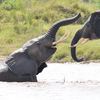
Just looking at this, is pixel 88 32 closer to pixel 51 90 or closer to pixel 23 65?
pixel 23 65

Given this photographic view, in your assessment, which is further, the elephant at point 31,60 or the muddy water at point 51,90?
the elephant at point 31,60

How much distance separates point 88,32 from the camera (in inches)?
549

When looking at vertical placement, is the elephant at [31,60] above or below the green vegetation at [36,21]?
above

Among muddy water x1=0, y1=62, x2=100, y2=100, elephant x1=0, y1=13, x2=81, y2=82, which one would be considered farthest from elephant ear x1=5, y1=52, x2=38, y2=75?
muddy water x1=0, y1=62, x2=100, y2=100

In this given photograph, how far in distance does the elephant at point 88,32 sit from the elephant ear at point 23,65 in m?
0.92

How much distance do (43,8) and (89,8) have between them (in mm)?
2385

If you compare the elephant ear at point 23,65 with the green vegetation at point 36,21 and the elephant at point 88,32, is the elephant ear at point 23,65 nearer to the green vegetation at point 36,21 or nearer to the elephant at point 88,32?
the elephant at point 88,32

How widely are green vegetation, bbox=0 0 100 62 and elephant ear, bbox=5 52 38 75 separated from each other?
26.7ft

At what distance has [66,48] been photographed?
2306cm

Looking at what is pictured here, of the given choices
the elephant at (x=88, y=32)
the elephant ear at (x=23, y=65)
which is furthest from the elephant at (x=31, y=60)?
the elephant at (x=88, y=32)

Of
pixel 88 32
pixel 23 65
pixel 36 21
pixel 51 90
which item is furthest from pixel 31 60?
pixel 36 21

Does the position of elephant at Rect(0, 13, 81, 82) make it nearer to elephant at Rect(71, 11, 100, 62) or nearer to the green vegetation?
elephant at Rect(71, 11, 100, 62)

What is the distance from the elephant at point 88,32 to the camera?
13820 millimetres

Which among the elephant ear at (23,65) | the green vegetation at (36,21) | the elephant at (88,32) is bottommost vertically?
the green vegetation at (36,21)
